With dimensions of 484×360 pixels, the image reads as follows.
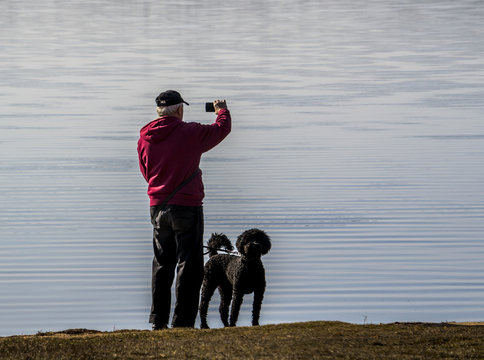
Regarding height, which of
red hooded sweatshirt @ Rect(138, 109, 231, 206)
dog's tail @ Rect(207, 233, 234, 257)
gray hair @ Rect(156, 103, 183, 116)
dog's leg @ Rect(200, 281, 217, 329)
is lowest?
dog's leg @ Rect(200, 281, 217, 329)

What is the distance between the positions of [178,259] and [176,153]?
80cm

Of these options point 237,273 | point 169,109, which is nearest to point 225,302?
point 237,273

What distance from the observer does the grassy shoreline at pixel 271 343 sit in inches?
299

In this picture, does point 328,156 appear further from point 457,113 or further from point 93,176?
point 457,113

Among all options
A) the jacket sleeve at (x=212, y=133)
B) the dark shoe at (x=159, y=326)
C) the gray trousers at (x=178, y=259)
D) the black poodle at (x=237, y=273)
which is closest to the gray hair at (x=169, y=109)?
the jacket sleeve at (x=212, y=133)

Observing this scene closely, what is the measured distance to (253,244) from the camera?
9508 mm

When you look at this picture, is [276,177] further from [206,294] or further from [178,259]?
[178,259]

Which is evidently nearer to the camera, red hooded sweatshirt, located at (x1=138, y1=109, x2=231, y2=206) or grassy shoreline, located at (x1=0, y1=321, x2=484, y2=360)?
grassy shoreline, located at (x1=0, y1=321, x2=484, y2=360)

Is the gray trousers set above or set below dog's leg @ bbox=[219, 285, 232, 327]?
above

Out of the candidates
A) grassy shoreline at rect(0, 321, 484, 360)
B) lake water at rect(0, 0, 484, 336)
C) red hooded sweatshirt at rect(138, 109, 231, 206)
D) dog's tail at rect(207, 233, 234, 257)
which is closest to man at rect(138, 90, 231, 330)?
red hooded sweatshirt at rect(138, 109, 231, 206)

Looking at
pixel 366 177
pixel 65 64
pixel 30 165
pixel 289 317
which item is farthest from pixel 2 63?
pixel 289 317

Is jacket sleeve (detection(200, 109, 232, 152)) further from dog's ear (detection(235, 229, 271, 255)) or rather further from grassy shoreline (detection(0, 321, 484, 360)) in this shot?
grassy shoreline (detection(0, 321, 484, 360))

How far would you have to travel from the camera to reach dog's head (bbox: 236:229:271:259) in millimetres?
9516

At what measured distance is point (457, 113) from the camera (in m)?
23.9
